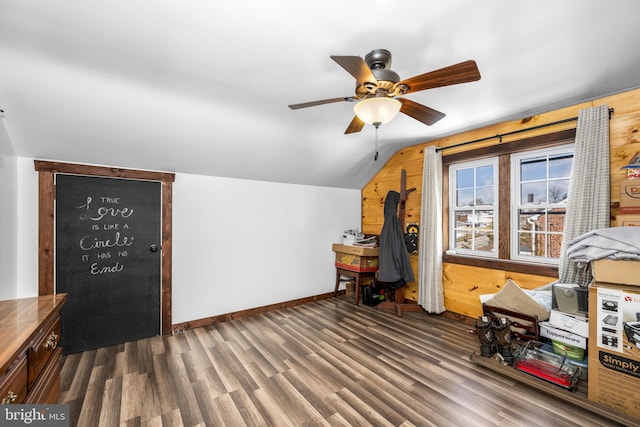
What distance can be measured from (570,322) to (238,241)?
341 cm

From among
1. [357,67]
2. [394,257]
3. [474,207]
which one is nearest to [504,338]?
[394,257]

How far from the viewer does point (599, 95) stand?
238 centimetres

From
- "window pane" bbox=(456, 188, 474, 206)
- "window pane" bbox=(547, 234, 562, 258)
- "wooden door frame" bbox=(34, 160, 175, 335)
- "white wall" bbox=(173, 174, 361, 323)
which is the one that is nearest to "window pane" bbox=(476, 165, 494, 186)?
"window pane" bbox=(456, 188, 474, 206)

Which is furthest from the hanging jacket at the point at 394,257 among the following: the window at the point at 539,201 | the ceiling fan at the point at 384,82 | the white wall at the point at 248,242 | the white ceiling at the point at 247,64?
the ceiling fan at the point at 384,82

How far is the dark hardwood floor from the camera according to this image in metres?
1.72

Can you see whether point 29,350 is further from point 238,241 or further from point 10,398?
point 238,241

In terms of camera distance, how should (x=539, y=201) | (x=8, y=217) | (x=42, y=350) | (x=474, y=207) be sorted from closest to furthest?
(x=42, y=350), (x=8, y=217), (x=539, y=201), (x=474, y=207)

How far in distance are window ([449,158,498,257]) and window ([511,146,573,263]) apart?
213 mm

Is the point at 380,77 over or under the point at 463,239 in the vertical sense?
over

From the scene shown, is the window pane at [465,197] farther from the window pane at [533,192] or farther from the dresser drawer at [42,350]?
the dresser drawer at [42,350]

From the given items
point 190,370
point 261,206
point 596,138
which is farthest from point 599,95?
point 190,370

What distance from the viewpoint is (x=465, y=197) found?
350cm

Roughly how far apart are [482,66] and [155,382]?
3.43 metres

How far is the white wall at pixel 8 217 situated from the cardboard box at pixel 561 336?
436 cm
